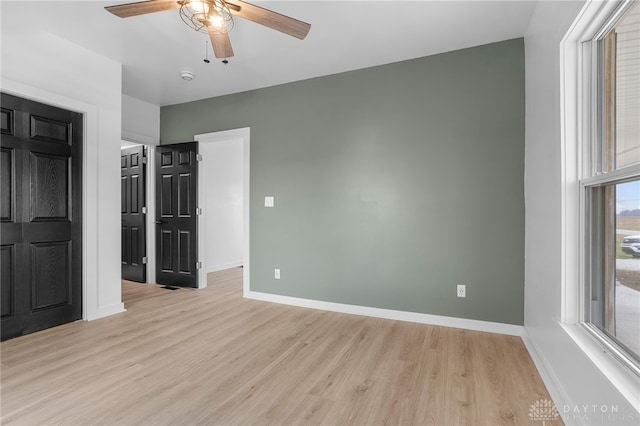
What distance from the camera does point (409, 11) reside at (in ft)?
7.95

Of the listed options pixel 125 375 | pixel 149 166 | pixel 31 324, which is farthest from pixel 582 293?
pixel 149 166

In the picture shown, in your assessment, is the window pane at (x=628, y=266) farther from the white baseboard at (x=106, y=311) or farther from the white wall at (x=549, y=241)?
the white baseboard at (x=106, y=311)

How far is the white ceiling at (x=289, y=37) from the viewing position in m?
2.40

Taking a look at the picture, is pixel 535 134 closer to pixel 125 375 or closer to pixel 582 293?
pixel 582 293

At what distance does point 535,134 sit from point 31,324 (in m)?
4.43

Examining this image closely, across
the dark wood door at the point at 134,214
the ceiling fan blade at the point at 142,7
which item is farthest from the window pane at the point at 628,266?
the dark wood door at the point at 134,214

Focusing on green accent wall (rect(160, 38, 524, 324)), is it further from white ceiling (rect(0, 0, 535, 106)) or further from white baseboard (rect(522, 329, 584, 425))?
white baseboard (rect(522, 329, 584, 425))

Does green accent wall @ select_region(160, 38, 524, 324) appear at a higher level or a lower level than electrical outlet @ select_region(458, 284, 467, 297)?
higher

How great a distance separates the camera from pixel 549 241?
1953 millimetres

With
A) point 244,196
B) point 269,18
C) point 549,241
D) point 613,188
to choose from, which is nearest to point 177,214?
point 244,196

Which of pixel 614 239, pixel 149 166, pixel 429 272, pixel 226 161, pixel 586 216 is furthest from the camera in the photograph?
pixel 226 161

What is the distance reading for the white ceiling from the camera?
2402 millimetres

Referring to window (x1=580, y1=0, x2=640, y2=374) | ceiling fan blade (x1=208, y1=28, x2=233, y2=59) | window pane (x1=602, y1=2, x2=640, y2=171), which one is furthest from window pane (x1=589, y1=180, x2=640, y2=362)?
ceiling fan blade (x1=208, y1=28, x2=233, y2=59)

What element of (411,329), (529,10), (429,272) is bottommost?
(411,329)
